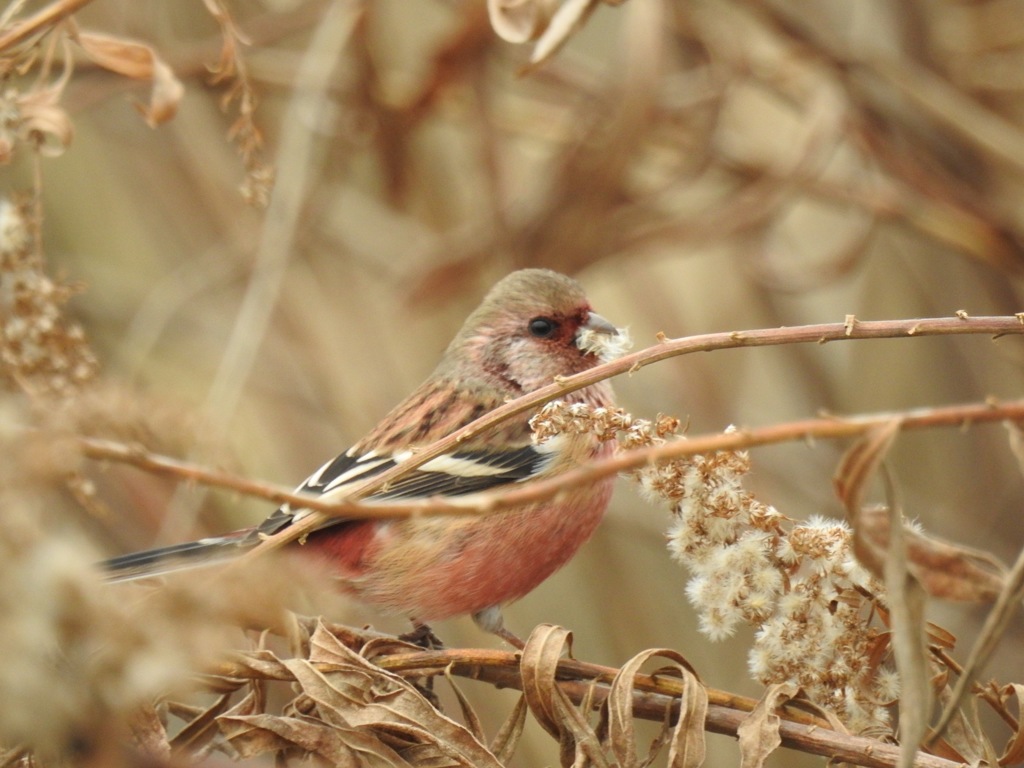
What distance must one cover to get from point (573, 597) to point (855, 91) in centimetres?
250

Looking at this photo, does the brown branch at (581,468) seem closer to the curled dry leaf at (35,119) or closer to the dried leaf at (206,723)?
the dried leaf at (206,723)

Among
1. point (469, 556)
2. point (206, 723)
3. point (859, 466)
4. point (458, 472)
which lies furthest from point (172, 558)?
point (859, 466)

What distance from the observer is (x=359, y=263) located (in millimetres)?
5465

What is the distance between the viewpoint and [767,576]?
1.72 meters

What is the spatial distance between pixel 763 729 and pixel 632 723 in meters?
0.19

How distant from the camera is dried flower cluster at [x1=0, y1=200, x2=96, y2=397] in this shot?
224cm

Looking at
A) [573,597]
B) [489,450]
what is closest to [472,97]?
[489,450]

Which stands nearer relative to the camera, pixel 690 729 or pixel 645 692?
pixel 690 729

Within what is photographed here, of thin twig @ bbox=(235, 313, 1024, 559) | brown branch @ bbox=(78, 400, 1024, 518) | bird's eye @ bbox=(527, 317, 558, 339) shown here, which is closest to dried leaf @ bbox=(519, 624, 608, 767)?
thin twig @ bbox=(235, 313, 1024, 559)

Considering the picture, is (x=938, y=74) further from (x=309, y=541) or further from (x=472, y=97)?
(x=309, y=541)

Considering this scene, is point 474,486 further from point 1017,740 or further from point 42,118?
point 1017,740

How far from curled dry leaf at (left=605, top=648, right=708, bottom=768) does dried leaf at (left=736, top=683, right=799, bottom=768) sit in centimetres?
6

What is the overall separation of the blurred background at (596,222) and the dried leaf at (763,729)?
2.28m

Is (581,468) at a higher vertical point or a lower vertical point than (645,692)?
higher
